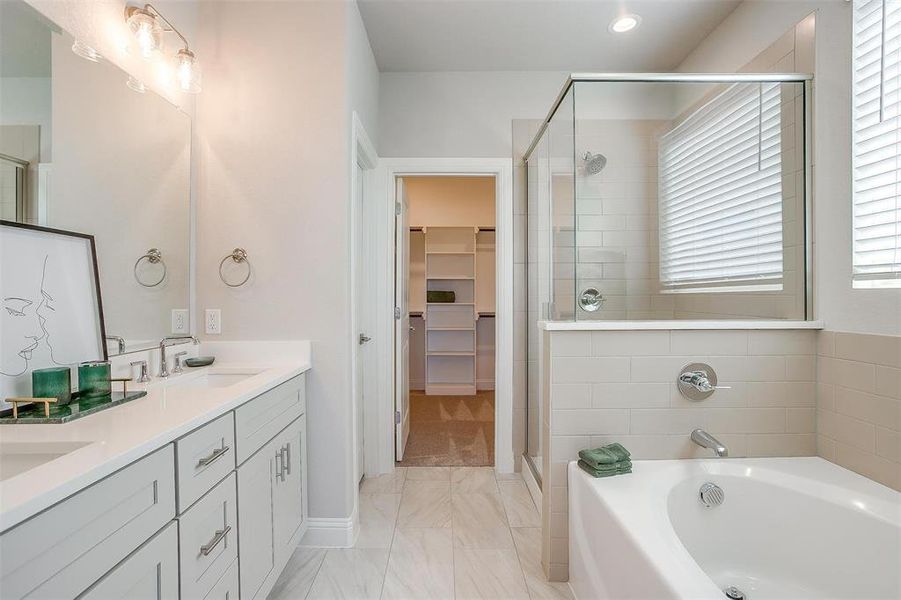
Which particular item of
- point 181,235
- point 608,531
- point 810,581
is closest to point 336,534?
point 608,531

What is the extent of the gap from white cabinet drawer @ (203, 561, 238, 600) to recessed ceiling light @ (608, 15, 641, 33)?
10.1ft

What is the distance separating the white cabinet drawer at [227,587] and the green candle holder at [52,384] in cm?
67

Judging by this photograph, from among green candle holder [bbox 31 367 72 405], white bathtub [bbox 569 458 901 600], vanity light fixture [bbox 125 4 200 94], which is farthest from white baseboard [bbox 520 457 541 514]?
vanity light fixture [bbox 125 4 200 94]

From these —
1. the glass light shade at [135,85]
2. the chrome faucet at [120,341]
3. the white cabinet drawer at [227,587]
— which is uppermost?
the glass light shade at [135,85]

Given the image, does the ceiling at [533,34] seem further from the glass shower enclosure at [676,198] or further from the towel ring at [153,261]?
the towel ring at [153,261]

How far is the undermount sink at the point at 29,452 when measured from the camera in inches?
35.3

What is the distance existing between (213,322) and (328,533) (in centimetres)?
114

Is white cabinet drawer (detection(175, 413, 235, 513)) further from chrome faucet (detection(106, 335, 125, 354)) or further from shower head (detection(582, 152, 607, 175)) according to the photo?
shower head (detection(582, 152, 607, 175))

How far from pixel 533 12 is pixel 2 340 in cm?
263

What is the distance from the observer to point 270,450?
Result: 1521 millimetres

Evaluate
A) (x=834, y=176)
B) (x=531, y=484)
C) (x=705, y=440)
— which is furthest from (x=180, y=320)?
(x=834, y=176)

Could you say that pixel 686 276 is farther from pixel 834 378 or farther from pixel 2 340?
pixel 2 340

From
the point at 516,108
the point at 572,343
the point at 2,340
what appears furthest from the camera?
the point at 516,108

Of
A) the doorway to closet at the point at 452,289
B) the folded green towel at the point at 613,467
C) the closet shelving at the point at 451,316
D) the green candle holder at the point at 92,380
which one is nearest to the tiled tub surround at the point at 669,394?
the folded green towel at the point at 613,467
